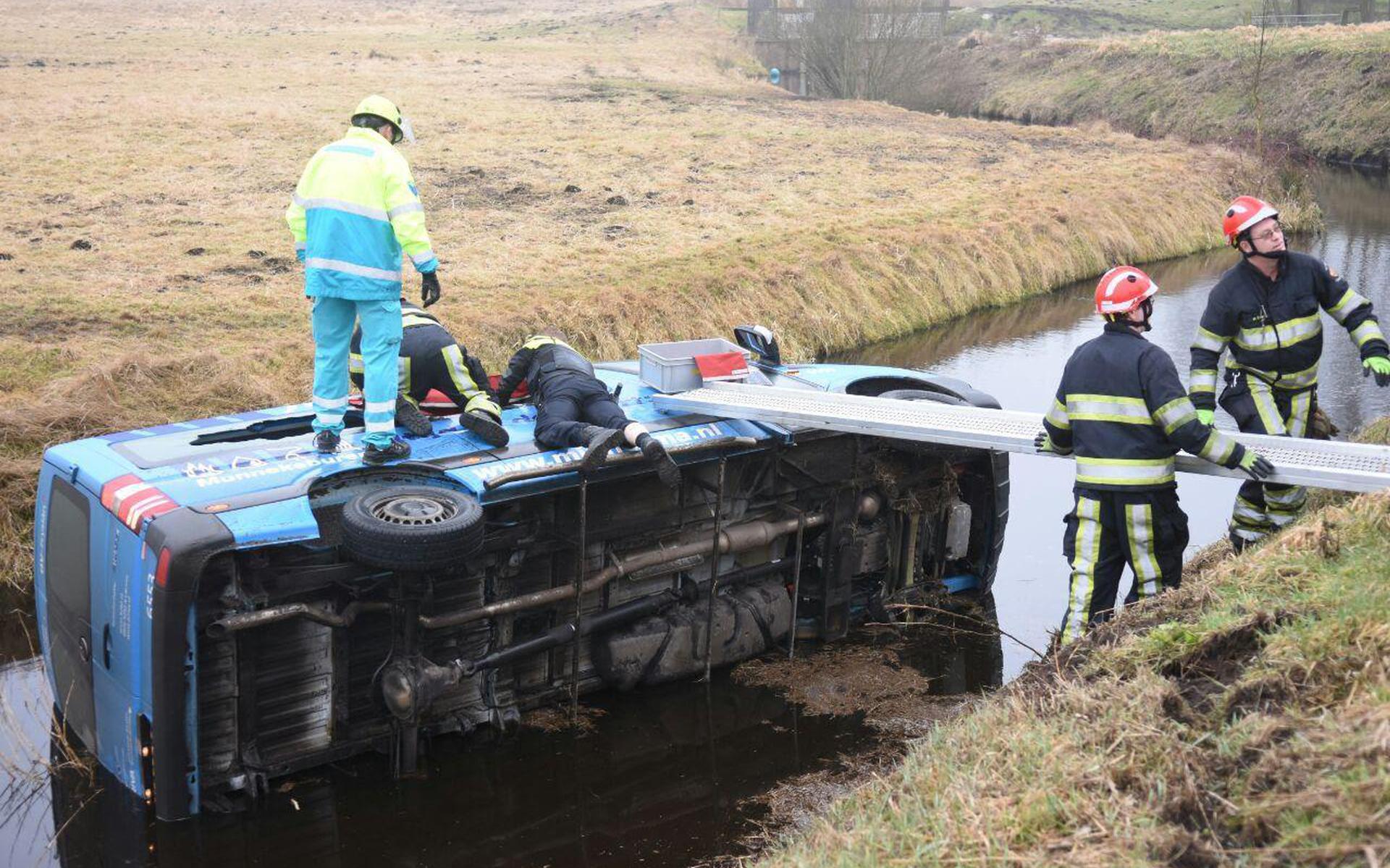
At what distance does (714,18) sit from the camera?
208 ft

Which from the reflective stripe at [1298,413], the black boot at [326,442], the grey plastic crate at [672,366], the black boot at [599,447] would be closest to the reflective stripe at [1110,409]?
the reflective stripe at [1298,413]

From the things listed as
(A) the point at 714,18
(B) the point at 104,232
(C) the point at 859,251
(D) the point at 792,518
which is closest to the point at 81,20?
(A) the point at 714,18

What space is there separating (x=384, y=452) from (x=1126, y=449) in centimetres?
355

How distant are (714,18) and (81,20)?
27816 mm

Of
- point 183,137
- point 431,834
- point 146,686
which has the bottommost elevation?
point 431,834

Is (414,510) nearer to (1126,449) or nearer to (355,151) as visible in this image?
(355,151)

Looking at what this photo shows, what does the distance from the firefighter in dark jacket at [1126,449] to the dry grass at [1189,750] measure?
0.77 meters

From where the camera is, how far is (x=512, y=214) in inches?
786

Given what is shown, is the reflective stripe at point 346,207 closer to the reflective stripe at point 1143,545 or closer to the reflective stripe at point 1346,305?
the reflective stripe at point 1143,545

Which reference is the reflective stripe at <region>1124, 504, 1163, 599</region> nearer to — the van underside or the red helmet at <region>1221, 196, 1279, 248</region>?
the red helmet at <region>1221, 196, 1279, 248</region>

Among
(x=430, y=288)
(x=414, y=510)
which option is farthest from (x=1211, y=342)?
(x=414, y=510)

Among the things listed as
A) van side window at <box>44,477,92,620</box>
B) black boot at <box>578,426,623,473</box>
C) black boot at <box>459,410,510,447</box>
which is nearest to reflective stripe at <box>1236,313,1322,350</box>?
black boot at <box>578,426,623,473</box>

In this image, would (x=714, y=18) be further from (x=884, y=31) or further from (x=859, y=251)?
(x=859, y=251)

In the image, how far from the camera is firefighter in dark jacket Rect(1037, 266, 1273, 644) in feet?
19.7
